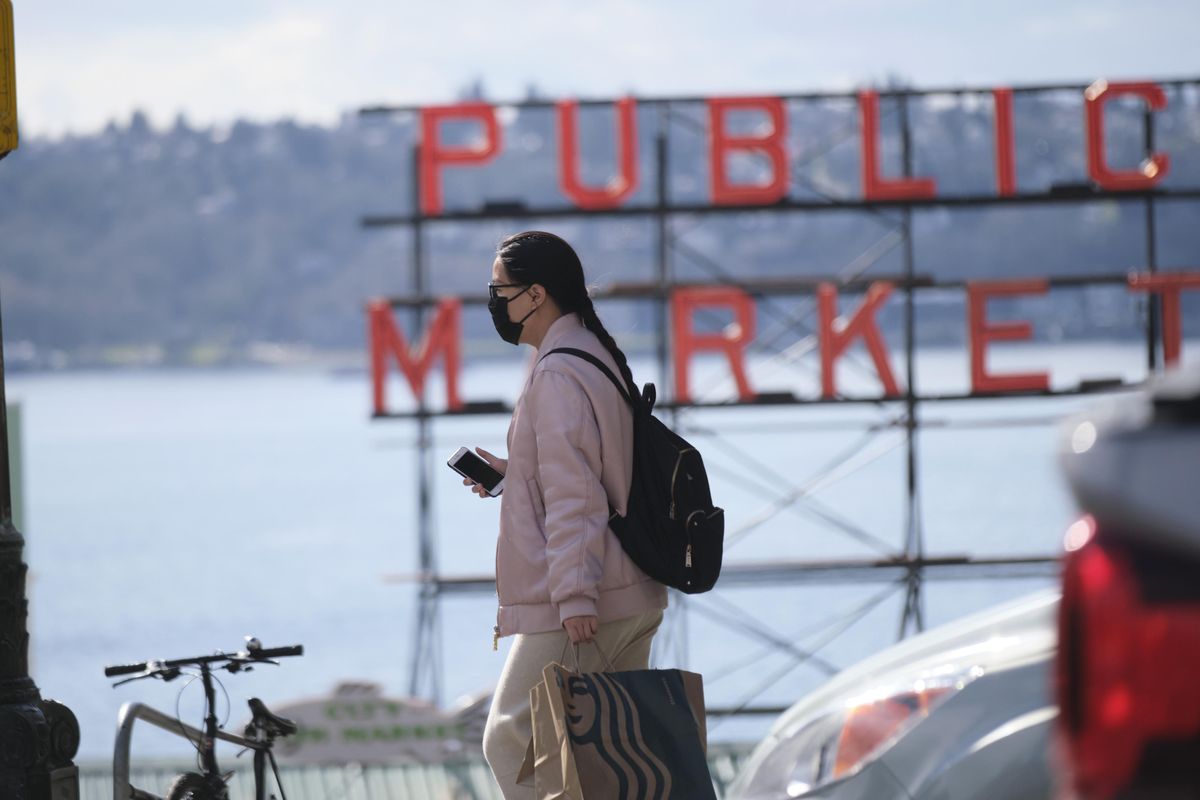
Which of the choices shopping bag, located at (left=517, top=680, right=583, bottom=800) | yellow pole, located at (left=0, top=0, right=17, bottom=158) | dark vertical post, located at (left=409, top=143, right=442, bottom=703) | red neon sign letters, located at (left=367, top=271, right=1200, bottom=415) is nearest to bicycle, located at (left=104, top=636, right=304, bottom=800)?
shopping bag, located at (left=517, top=680, right=583, bottom=800)

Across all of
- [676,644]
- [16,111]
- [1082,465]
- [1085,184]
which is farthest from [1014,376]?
[1082,465]

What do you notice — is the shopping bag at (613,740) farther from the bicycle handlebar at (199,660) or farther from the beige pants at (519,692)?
the bicycle handlebar at (199,660)

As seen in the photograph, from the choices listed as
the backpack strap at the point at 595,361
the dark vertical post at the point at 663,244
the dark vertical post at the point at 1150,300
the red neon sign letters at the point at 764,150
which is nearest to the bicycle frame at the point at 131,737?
the backpack strap at the point at 595,361

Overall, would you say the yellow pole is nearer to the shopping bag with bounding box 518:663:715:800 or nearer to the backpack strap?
the backpack strap

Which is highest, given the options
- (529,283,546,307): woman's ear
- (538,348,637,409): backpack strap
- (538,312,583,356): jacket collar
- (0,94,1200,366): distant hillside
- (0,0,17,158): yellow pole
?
(0,94,1200,366): distant hillside

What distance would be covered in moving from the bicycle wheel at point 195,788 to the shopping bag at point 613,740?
43.7 inches

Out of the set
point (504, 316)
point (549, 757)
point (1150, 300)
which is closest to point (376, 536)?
point (1150, 300)

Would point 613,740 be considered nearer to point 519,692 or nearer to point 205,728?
point 519,692

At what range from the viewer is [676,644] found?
650 inches

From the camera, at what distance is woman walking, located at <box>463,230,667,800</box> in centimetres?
421

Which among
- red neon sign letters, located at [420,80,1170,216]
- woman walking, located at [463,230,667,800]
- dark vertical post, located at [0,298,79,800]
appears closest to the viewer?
woman walking, located at [463,230,667,800]

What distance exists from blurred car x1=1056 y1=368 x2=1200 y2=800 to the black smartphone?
113 inches

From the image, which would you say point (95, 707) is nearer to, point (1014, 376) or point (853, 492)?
point (1014, 376)

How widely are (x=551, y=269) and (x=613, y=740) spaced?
1.17m
